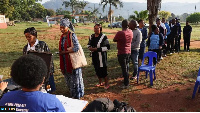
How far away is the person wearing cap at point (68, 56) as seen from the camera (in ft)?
13.1

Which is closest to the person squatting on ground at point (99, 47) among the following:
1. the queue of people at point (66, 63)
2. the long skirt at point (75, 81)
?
the queue of people at point (66, 63)

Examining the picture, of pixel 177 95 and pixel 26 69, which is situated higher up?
pixel 26 69

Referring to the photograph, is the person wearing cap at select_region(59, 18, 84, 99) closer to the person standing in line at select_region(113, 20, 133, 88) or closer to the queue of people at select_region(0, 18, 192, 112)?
the queue of people at select_region(0, 18, 192, 112)

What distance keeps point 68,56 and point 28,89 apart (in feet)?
8.18

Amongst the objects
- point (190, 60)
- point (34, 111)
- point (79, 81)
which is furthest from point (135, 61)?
point (34, 111)

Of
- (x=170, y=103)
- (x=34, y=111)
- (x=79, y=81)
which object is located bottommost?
(x=170, y=103)

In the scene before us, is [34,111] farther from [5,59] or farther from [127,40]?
[5,59]

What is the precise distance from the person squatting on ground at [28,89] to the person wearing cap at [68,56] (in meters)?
2.42

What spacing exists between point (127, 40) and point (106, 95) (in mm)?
1609

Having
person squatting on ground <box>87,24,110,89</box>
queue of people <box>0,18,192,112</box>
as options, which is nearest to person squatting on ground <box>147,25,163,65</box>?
Answer: queue of people <box>0,18,192,112</box>

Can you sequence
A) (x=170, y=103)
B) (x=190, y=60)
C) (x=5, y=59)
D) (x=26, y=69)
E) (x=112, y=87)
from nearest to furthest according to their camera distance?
(x=26, y=69), (x=170, y=103), (x=112, y=87), (x=190, y=60), (x=5, y=59)

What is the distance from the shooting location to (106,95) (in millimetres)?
4855

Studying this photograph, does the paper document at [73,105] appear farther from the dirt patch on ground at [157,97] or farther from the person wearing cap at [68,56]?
the dirt patch on ground at [157,97]

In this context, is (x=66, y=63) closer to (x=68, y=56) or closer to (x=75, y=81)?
(x=68, y=56)
